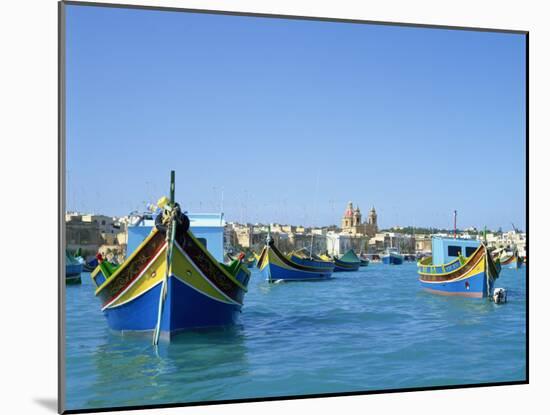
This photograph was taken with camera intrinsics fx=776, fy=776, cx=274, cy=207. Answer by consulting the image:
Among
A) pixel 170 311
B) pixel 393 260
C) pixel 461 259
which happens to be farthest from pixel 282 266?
pixel 170 311

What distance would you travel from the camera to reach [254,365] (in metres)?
5.79

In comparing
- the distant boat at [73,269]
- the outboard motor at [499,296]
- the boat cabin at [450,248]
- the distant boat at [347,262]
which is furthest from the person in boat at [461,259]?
the distant boat at [347,262]

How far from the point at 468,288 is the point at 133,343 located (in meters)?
6.48

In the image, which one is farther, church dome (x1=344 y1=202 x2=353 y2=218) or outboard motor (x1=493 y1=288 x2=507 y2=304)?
church dome (x1=344 y1=202 x2=353 y2=218)

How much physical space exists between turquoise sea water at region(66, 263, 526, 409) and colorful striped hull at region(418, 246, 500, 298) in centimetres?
223

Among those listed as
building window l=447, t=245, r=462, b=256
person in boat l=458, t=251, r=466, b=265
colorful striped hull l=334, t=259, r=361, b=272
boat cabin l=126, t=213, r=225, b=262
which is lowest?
colorful striped hull l=334, t=259, r=361, b=272

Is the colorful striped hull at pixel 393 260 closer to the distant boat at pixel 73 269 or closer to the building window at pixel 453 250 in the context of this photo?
the distant boat at pixel 73 269

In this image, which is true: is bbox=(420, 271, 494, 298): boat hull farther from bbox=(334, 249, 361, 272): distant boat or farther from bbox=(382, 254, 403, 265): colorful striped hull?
bbox=(382, 254, 403, 265): colorful striped hull

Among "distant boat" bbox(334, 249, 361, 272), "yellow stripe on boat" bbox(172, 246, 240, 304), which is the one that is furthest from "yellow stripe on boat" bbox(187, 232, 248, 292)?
"distant boat" bbox(334, 249, 361, 272)

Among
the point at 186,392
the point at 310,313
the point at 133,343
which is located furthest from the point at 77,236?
the point at 186,392

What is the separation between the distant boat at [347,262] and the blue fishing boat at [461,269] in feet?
31.4

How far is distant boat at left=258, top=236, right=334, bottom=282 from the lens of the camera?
16688 millimetres

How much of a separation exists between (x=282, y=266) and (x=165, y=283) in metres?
11.0

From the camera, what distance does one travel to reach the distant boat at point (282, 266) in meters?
16.7
